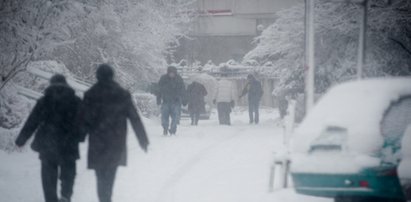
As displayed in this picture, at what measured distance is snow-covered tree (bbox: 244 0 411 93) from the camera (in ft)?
61.5

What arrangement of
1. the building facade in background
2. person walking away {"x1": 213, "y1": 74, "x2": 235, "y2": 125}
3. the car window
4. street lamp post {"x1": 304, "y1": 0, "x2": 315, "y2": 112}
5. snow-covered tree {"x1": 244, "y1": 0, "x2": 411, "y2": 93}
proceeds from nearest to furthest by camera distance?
the car window < street lamp post {"x1": 304, "y1": 0, "x2": 315, "y2": 112} < snow-covered tree {"x1": 244, "y1": 0, "x2": 411, "y2": 93} < person walking away {"x1": 213, "y1": 74, "x2": 235, "y2": 125} < the building facade in background

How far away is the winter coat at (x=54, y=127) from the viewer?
23.3 feet

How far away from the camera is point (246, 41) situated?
139ft

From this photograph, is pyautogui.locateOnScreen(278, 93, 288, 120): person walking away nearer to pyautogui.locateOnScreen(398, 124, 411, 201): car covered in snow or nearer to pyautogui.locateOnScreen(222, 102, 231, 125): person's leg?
pyautogui.locateOnScreen(222, 102, 231, 125): person's leg

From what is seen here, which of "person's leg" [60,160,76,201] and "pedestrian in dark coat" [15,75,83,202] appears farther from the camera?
"person's leg" [60,160,76,201]

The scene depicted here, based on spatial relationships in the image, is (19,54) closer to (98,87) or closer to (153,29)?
(98,87)

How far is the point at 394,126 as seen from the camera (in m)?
6.64

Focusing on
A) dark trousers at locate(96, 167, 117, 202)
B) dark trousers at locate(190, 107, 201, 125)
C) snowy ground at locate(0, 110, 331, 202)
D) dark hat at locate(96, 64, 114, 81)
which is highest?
dark hat at locate(96, 64, 114, 81)

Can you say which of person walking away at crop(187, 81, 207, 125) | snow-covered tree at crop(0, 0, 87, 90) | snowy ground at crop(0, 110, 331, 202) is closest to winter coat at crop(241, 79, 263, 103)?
person walking away at crop(187, 81, 207, 125)

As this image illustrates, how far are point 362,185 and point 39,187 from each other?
17.7ft

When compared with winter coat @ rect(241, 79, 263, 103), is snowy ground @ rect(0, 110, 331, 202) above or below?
below

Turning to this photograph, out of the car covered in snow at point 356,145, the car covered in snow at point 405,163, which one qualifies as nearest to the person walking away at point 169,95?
the car covered in snow at point 356,145

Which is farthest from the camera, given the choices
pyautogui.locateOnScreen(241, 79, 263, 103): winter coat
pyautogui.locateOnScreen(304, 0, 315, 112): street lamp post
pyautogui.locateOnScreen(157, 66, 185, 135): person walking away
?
pyautogui.locateOnScreen(241, 79, 263, 103): winter coat

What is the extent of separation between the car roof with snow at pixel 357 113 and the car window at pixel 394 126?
0.34 ft
